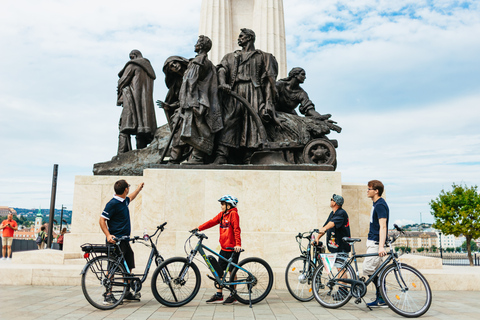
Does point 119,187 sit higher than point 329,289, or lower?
higher

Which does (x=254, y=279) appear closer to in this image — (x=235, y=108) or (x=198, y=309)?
(x=198, y=309)

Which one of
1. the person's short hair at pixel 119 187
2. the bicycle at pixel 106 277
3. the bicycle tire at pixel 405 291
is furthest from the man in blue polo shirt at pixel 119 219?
the bicycle tire at pixel 405 291

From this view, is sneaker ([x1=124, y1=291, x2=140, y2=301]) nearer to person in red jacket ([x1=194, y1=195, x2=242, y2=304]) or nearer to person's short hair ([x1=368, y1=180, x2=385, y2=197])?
person in red jacket ([x1=194, y1=195, x2=242, y2=304])

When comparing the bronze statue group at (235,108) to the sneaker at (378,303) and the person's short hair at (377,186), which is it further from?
the sneaker at (378,303)

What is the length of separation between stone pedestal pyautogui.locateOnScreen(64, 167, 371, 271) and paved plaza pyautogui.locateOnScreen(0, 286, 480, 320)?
181 centimetres

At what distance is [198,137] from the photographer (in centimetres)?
926

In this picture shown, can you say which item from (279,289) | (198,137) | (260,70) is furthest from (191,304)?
(260,70)

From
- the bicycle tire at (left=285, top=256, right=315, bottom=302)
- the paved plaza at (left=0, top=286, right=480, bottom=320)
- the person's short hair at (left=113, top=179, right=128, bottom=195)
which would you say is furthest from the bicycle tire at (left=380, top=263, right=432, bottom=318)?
the person's short hair at (left=113, top=179, right=128, bottom=195)

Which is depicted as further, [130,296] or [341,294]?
[130,296]

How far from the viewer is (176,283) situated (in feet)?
18.7

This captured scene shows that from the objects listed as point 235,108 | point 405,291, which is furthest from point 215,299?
point 235,108

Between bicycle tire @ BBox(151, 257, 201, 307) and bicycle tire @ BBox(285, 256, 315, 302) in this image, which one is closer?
bicycle tire @ BBox(151, 257, 201, 307)

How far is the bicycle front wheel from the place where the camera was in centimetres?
595

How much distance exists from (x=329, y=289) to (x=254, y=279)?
106 cm
